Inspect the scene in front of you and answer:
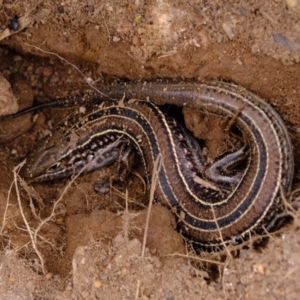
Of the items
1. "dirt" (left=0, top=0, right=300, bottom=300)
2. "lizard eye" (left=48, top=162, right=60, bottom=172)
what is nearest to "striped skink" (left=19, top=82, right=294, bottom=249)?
"lizard eye" (left=48, top=162, right=60, bottom=172)

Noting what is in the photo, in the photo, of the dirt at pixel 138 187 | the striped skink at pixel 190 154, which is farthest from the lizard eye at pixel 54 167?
the dirt at pixel 138 187

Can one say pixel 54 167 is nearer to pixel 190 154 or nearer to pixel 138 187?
pixel 138 187

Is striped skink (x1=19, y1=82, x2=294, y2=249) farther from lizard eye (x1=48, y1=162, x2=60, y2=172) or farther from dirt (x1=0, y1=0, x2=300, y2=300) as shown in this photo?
dirt (x1=0, y1=0, x2=300, y2=300)

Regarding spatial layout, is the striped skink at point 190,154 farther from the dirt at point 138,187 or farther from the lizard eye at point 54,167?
the dirt at point 138,187

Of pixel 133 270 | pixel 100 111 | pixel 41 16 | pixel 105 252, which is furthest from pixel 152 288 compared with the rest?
pixel 41 16

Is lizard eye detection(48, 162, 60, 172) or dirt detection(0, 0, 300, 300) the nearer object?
dirt detection(0, 0, 300, 300)

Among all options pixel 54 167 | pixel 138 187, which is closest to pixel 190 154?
pixel 138 187
